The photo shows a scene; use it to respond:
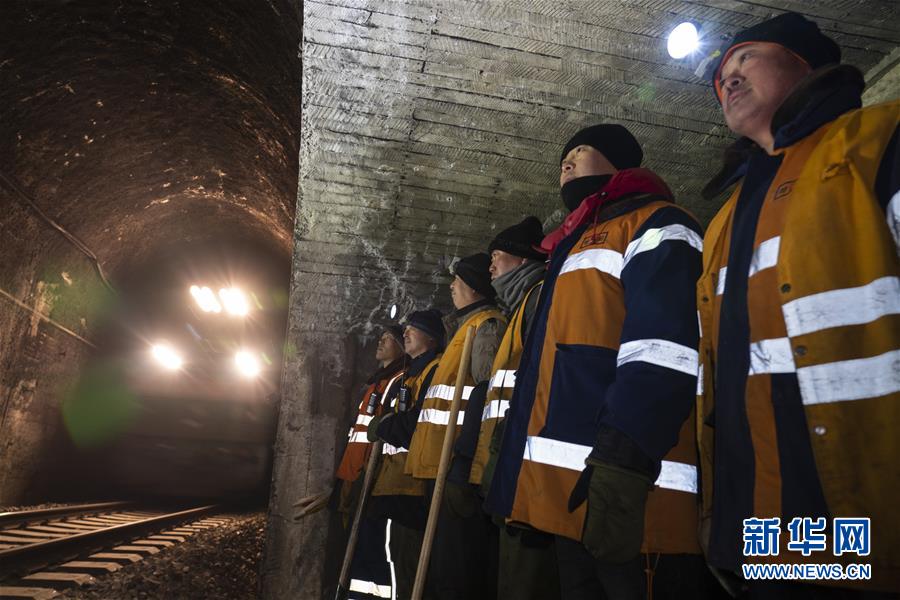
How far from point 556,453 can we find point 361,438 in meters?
3.74

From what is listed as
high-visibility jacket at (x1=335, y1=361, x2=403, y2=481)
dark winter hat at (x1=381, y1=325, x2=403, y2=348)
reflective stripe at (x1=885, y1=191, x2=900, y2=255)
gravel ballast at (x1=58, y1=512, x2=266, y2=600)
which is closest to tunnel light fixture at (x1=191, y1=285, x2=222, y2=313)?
gravel ballast at (x1=58, y1=512, x2=266, y2=600)

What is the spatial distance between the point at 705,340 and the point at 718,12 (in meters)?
2.81

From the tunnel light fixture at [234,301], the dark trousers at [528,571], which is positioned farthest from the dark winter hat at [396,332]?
the tunnel light fixture at [234,301]

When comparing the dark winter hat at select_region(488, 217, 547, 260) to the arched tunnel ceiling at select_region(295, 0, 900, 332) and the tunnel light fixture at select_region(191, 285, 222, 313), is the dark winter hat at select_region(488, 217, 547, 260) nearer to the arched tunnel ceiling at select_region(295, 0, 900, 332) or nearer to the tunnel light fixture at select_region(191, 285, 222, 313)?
the arched tunnel ceiling at select_region(295, 0, 900, 332)

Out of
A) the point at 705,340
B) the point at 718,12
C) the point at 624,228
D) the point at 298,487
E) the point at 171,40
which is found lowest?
the point at 298,487

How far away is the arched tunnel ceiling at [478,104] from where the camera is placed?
12.0 feet

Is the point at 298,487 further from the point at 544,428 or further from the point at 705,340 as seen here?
the point at 705,340

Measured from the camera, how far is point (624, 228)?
81.7 inches

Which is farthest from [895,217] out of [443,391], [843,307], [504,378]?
[443,391]

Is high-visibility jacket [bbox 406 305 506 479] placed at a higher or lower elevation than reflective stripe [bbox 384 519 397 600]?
higher

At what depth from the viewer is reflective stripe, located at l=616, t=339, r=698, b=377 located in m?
1.64

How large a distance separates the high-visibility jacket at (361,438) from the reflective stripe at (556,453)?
3.34 m

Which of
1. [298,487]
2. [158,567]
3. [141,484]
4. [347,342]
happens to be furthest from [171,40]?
[141,484]

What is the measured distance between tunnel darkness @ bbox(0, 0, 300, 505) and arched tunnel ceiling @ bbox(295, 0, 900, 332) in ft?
4.33
